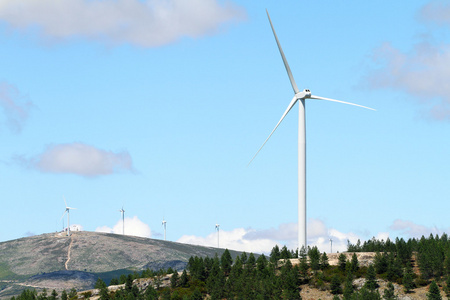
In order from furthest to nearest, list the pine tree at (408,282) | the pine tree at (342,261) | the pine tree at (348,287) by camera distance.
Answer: the pine tree at (342,261), the pine tree at (408,282), the pine tree at (348,287)

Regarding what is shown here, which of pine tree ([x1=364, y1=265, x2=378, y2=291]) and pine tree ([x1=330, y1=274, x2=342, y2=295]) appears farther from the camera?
pine tree ([x1=330, y1=274, x2=342, y2=295])

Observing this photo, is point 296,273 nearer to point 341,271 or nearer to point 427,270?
point 341,271

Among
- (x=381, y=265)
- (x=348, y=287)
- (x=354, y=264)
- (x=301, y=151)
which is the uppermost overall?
(x=301, y=151)

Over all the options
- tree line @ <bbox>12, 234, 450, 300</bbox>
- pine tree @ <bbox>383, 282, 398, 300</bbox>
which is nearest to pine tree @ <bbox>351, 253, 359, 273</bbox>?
tree line @ <bbox>12, 234, 450, 300</bbox>

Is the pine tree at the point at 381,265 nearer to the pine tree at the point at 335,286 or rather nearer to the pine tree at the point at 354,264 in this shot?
the pine tree at the point at 354,264

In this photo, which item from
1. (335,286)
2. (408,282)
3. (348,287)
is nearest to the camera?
(348,287)

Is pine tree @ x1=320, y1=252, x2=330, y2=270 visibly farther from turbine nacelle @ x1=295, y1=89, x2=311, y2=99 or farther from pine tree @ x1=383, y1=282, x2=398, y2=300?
turbine nacelle @ x1=295, y1=89, x2=311, y2=99

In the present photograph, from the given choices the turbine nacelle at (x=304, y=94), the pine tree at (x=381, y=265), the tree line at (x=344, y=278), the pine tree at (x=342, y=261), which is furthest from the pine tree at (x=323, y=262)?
the turbine nacelle at (x=304, y=94)

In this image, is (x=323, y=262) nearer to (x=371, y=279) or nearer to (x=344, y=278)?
(x=344, y=278)

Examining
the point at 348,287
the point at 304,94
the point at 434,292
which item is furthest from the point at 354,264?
the point at 304,94

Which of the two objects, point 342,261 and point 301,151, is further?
point 342,261

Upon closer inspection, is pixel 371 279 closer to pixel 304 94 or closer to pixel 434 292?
Answer: pixel 434 292

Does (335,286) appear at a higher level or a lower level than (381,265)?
lower

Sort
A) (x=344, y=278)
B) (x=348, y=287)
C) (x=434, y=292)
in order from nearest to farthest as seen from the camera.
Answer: (x=434, y=292) < (x=348, y=287) < (x=344, y=278)
